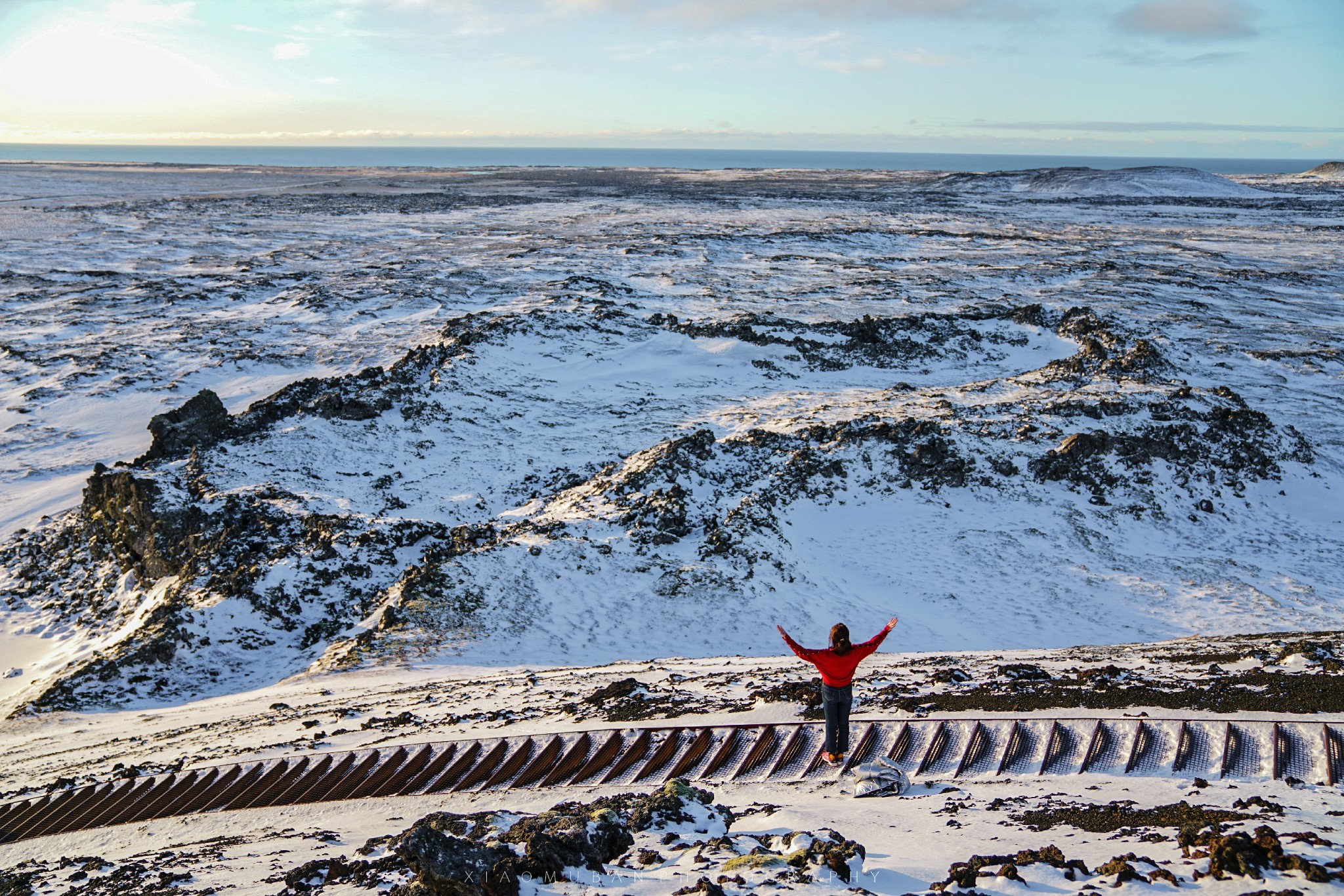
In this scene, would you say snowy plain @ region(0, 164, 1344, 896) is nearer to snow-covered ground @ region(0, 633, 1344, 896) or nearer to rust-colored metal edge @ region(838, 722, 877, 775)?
snow-covered ground @ region(0, 633, 1344, 896)

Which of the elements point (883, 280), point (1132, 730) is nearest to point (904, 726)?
point (1132, 730)

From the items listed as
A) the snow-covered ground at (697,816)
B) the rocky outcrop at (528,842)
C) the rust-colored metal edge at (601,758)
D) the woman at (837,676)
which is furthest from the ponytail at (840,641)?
the rust-colored metal edge at (601,758)

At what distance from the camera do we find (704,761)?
8.09 metres

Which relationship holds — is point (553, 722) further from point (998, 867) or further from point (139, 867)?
point (998, 867)

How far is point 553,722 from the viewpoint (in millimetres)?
9281

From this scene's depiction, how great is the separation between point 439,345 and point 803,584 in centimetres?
1548

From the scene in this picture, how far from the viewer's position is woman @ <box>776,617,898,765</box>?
7.26 metres

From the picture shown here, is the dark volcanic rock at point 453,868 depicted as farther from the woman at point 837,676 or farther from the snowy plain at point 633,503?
the woman at point 837,676

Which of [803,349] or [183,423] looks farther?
[803,349]

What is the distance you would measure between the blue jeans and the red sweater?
0.09m

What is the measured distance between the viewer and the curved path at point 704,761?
23.8 feet

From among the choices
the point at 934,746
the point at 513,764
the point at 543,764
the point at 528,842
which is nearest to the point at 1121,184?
the point at 934,746

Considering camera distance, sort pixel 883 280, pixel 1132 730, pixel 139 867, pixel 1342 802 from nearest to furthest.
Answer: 1. pixel 1342 802
2. pixel 139 867
3. pixel 1132 730
4. pixel 883 280

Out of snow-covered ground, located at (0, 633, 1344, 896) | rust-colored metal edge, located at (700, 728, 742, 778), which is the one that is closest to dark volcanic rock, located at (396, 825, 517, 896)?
snow-covered ground, located at (0, 633, 1344, 896)
